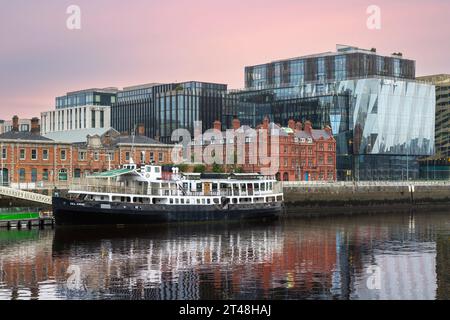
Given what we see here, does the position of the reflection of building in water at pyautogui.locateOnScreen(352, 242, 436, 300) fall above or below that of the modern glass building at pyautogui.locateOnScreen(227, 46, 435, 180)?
below

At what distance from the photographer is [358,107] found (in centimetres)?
16638

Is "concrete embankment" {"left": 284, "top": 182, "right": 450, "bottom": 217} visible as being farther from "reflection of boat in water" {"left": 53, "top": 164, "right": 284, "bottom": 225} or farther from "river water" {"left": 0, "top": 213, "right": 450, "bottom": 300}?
"river water" {"left": 0, "top": 213, "right": 450, "bottom": 300}

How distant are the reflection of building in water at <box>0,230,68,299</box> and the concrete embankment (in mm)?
48459

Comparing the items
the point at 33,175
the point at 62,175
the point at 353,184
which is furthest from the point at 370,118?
the point at 33,175

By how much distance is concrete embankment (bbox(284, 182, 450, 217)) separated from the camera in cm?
11763

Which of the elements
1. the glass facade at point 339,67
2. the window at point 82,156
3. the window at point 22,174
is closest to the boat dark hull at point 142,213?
the window at point 22,174

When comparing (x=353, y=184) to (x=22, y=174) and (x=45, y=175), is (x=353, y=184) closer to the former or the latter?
(x=45, y=175)

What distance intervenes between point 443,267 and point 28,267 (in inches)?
1159

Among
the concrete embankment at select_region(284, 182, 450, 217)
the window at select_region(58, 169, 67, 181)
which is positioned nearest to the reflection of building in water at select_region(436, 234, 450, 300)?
the concrete embankment at select_region(284, 182, 450, 217)

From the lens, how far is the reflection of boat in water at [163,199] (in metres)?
84.2

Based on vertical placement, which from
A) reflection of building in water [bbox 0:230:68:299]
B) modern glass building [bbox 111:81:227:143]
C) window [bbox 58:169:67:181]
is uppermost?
modern glass building [bbox 111:81:227:143]

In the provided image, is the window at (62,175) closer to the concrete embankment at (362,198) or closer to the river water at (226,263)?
the concrete embankment at (362,198)

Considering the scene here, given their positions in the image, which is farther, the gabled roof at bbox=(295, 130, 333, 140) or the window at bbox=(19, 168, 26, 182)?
the gabled roof at bbox=(295, 130, 333, 140)
